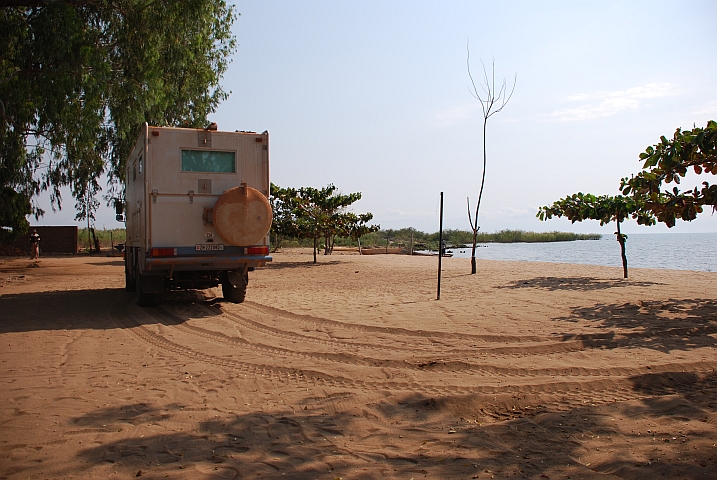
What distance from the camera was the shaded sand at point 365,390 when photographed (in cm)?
404

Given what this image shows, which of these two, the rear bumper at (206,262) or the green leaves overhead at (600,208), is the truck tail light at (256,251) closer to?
the rear bumper at (206,262)

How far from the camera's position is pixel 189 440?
175 inches

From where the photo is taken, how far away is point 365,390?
5781mm

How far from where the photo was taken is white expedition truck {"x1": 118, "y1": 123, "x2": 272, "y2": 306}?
402 inches

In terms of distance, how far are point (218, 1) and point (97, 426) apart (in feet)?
54.1

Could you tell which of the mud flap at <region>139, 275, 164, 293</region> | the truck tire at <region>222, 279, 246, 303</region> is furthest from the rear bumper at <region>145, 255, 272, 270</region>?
the truck tire at <region>222, 279, 246, 303</region>

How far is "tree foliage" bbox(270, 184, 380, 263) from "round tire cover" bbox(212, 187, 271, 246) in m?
13.9

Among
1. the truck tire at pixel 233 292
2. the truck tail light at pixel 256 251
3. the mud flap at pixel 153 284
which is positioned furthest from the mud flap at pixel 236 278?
the mud flap at pixel 153 284

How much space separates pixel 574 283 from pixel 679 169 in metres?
5.40

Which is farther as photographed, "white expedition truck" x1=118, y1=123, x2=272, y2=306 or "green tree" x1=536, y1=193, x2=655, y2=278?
"green tree" x1=536, y1=193, x2=655, y2=278

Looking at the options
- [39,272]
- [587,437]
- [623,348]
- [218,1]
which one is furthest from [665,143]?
[39,272]

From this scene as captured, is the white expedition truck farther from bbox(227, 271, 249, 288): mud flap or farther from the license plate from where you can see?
bbox(227, 271, 249, 288): mud flap

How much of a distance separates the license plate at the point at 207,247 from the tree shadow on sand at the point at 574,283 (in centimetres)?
745

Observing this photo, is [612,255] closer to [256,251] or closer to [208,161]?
[256,251]
